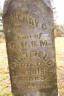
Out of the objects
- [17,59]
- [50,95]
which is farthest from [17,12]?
[50,95]

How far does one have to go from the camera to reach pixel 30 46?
2266mm

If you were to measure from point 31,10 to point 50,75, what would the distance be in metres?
1.39

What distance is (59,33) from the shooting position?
20.4 meters

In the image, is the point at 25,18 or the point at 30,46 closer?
the point at 25,18

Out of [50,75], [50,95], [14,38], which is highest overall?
[14,38]

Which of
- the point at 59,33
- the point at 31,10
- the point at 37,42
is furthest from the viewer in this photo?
the point at 59,33

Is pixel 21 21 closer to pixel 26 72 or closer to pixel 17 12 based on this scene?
pixel 17 12

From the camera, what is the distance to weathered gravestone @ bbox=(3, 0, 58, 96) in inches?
82.0

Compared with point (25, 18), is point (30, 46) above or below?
below

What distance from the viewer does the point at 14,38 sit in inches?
87.0

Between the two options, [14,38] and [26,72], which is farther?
[26,72]

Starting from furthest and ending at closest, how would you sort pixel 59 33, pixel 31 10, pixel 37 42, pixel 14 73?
pixel 59 33
pixel 14 73
pixel 37 42
pixel 31 10

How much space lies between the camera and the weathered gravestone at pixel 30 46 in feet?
6.84

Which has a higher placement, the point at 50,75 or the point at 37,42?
the point at 37,42
